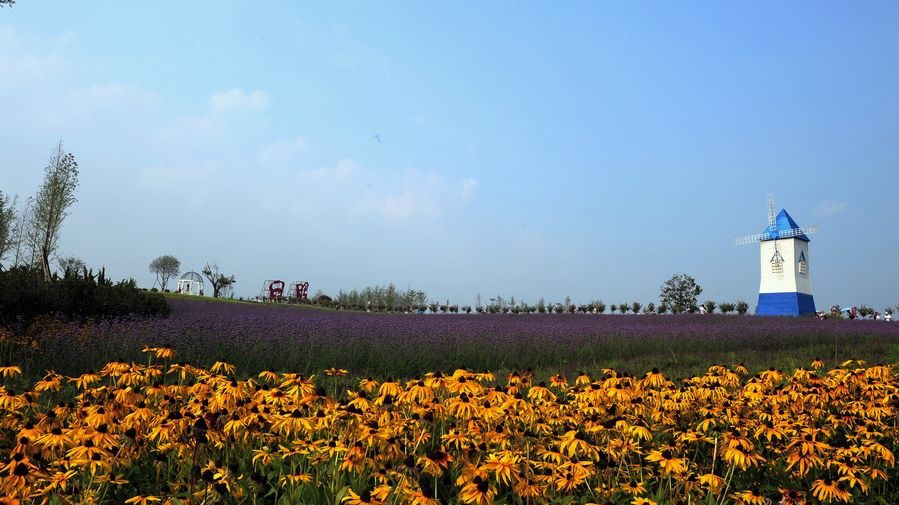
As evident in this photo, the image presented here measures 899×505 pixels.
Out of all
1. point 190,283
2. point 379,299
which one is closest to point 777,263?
point 379,299

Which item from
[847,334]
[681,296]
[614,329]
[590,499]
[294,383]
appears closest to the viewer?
[590,499]

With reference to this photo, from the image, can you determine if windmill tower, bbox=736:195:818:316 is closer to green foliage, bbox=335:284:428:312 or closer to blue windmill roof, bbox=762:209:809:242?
blue windmill roof, bbox=762:209:809:242

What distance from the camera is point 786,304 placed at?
4047cm

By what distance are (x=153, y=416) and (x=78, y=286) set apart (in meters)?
13.0

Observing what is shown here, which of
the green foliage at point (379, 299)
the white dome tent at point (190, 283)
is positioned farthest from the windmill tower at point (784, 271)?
the white dome tent at point (190, 283)

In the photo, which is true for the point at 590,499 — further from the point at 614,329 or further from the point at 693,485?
the point at 614,329

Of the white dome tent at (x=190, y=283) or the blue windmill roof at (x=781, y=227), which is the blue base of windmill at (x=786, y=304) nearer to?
the blue windmill roof at (x=781, y=227)

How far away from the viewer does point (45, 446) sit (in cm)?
348

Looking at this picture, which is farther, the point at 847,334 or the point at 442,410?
the point at 847,334

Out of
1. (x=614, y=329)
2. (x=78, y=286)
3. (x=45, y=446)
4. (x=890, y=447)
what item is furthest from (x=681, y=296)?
(x=45, y=446)

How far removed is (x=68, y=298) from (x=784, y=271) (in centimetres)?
3980

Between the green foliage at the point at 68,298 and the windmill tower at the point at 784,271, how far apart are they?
3635cm

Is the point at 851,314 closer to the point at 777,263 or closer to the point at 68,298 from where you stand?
the point at 777,263

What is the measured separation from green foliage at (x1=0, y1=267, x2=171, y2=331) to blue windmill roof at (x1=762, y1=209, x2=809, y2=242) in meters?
38.5
